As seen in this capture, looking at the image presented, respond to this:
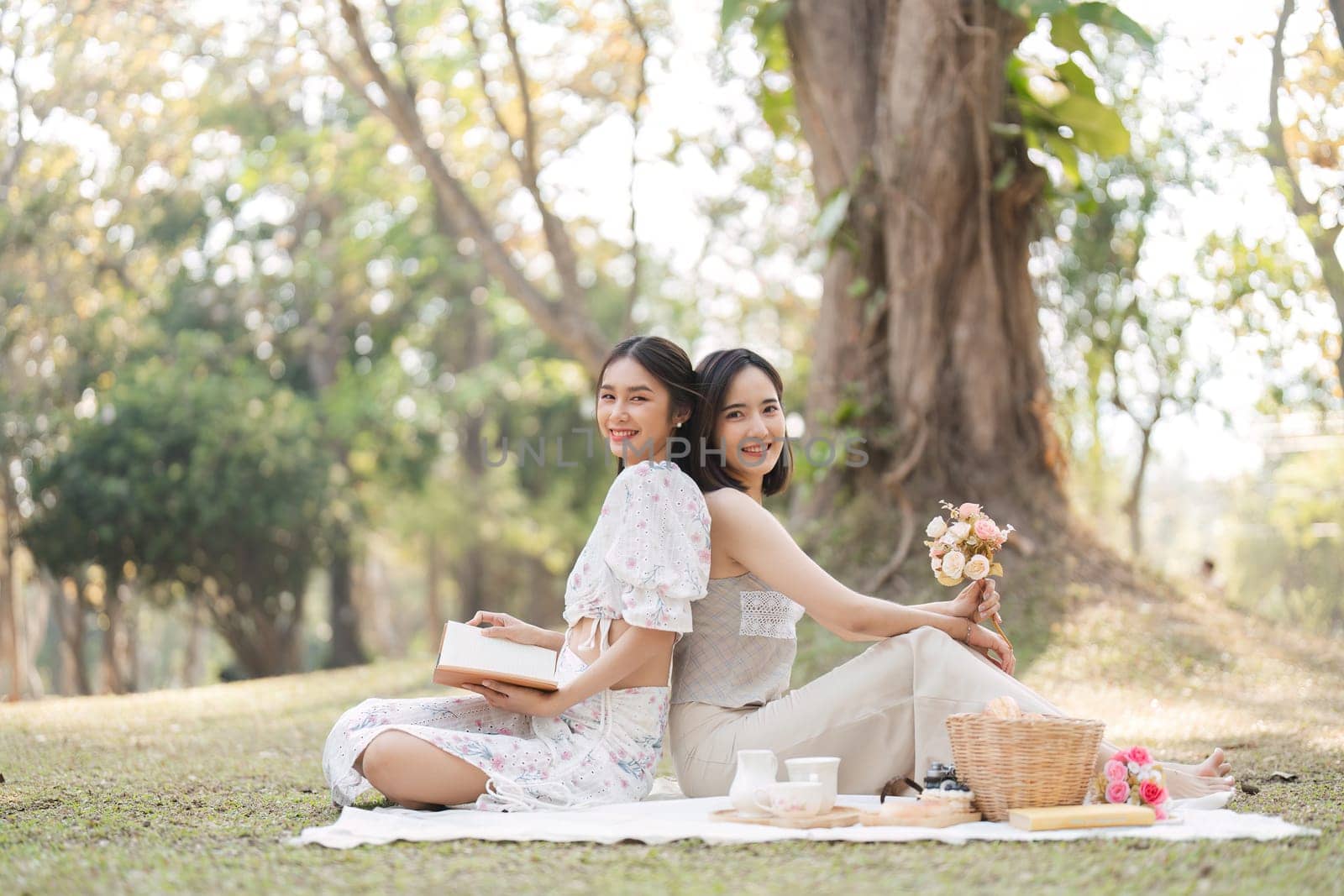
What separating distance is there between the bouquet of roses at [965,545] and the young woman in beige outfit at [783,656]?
0.17 ft

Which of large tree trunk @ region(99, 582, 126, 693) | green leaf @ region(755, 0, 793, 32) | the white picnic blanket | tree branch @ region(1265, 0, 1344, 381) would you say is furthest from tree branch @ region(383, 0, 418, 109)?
large tree trunk @ region(99, 582, 126, 693)

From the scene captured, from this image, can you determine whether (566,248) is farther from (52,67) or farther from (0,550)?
(0,550)

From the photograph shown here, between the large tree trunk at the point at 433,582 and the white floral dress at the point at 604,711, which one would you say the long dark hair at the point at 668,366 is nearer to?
the white floral dress at the point at 604,711

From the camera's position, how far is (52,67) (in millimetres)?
11750

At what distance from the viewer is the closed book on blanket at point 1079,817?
2.62 metres

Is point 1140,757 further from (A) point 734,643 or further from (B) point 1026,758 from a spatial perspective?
→ (A) point 734,643

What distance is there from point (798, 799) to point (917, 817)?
25 centimetres

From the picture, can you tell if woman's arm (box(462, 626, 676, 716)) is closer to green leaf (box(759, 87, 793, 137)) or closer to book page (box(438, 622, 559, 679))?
book page (box(438, 622, 559, 679))

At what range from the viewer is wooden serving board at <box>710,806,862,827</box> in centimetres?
271

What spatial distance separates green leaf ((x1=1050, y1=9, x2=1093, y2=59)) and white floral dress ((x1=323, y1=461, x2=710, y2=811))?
4.40 meters

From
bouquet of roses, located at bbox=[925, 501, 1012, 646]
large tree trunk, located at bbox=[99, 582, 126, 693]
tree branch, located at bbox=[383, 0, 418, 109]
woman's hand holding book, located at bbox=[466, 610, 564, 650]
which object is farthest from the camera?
large tree trunk, located at bbox=[99, 582, 126, 693]

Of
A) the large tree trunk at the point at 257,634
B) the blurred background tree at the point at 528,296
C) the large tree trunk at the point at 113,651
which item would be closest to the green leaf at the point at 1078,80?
the blurred background tree at the point at 528,296

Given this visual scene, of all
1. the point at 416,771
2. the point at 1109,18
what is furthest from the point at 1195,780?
the point at 1109,18

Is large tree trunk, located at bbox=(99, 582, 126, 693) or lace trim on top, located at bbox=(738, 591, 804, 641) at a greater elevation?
lace trim on top, located at bbox=(738, 591, 804, 641)
